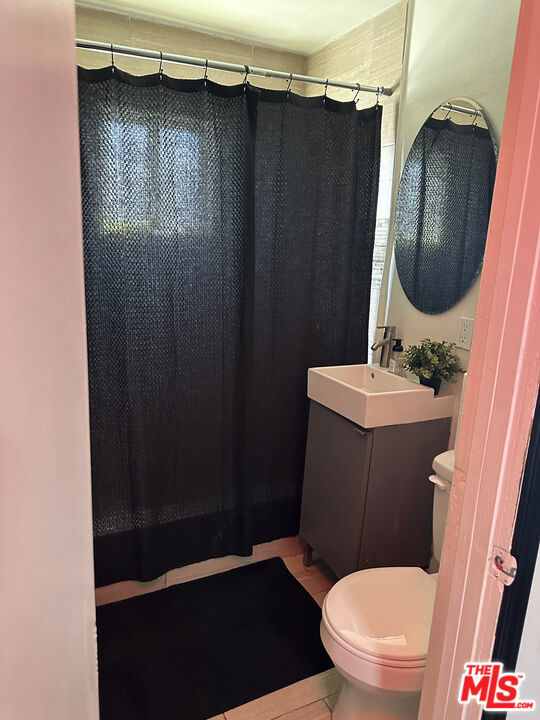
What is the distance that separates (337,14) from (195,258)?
4.12ft

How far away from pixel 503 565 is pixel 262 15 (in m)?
2.30

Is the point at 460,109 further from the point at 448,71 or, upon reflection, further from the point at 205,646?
the point at 205,646

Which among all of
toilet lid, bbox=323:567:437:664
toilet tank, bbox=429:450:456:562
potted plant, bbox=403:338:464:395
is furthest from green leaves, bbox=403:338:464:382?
toilet lid, bbox=323:567:437:664

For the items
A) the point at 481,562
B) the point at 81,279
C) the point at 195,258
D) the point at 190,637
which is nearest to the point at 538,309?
the point at 481,562

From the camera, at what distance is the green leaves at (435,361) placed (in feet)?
6.13

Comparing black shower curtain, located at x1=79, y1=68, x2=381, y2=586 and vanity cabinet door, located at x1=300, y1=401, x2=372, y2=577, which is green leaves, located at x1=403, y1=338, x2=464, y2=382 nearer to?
vanity cabinet door, located at x1=300, y1=401, x2=372, y2=577

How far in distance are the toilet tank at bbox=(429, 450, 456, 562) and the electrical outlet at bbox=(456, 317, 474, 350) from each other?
45 centimetres

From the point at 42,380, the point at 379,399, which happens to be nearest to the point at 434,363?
the point at 379,399

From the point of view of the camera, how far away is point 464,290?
6.06 feet

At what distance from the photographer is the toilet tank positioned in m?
1.54

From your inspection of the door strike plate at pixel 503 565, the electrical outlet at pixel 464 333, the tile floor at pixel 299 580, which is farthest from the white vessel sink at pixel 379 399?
the door strike plate at pixel 503 565

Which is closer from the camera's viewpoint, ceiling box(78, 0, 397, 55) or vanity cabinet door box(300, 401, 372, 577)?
vanity cabinet door box(300, 401, 372, 577)

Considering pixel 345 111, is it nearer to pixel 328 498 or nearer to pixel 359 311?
pixel 359 311

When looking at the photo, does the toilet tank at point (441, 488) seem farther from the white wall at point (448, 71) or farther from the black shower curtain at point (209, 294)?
the black shower curtain at point (209, 294)
